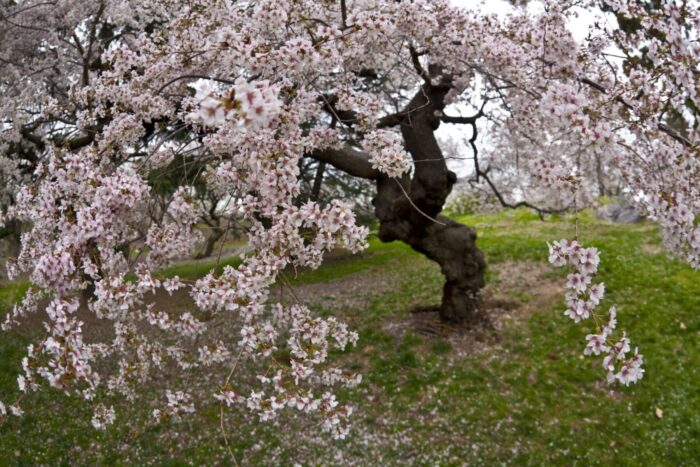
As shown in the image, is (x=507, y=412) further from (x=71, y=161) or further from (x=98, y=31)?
(x=98, y=31)

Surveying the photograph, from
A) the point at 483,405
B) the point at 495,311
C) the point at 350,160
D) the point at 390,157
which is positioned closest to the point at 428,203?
the point at 350,160

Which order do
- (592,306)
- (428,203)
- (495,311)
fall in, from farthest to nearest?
(495,311) → (428,203) → (592,306)

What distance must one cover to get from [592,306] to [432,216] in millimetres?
5948

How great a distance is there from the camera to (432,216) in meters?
9.29

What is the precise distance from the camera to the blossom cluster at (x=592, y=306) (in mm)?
3250

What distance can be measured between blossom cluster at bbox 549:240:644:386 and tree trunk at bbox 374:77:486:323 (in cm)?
535

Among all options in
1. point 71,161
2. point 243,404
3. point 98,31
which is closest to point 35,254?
point 71,161

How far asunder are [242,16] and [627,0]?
3.90 m

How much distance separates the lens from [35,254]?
4.37 m

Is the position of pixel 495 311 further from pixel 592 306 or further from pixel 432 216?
pixel 592 306

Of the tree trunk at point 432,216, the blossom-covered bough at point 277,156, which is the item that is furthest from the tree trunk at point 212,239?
the tree trunk at point 432,216

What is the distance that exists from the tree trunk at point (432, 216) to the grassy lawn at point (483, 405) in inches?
30.4

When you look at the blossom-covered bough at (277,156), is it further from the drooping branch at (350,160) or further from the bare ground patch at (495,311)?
the bare ground patch at (495,311)

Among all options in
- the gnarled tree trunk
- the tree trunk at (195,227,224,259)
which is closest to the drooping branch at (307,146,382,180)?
the gnarled tree trunk
